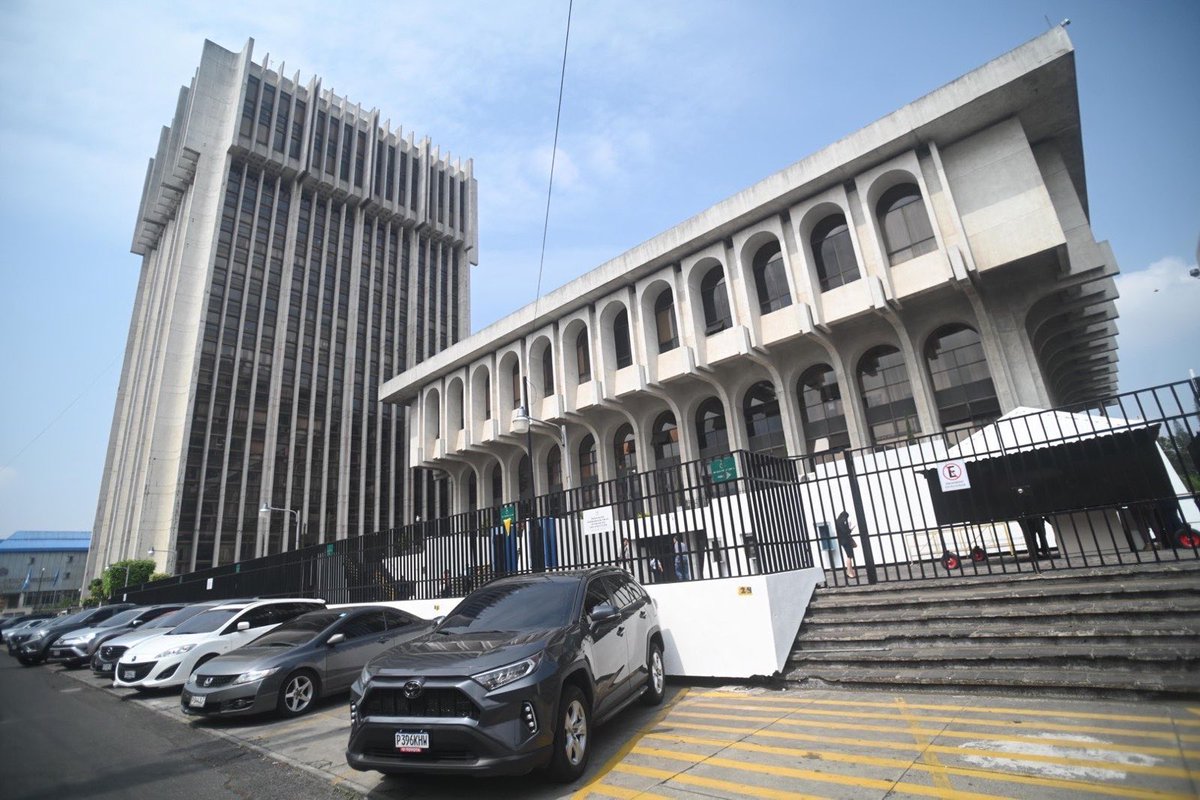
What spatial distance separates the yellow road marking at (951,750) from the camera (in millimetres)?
3578

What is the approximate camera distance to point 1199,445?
6875 mm

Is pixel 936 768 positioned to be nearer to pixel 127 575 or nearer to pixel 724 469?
pixel 724 469

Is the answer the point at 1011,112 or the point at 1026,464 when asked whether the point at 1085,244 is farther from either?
the point at 1026,464

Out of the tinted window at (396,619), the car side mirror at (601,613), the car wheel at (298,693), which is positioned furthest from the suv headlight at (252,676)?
the car side mirror at (601,613)

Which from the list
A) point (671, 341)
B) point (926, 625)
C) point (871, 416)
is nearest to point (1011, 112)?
point (871, 416)

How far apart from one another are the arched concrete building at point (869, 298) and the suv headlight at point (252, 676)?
13079mm

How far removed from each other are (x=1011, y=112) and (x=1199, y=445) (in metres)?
16.9

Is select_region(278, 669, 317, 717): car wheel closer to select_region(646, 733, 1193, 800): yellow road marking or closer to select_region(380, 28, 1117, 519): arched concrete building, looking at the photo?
select_region(646, 733, 1193, 800): yellow road marking

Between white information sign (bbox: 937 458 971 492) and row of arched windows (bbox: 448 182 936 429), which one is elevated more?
row of arched windows (bbox: 448 182 936 429)

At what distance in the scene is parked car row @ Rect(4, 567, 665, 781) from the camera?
4098mm

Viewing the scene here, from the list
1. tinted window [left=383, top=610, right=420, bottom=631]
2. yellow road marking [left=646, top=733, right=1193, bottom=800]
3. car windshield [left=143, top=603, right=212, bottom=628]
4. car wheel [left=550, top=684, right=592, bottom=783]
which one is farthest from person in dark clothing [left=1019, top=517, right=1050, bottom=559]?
car windshield [left=143, top=603, right=212, bottom=628]

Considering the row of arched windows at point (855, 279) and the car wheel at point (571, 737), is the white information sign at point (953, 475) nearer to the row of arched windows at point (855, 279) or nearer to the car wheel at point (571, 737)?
the car wheel at point (571, 737)

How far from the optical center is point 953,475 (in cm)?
852

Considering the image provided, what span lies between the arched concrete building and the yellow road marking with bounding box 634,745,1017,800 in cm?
1238
